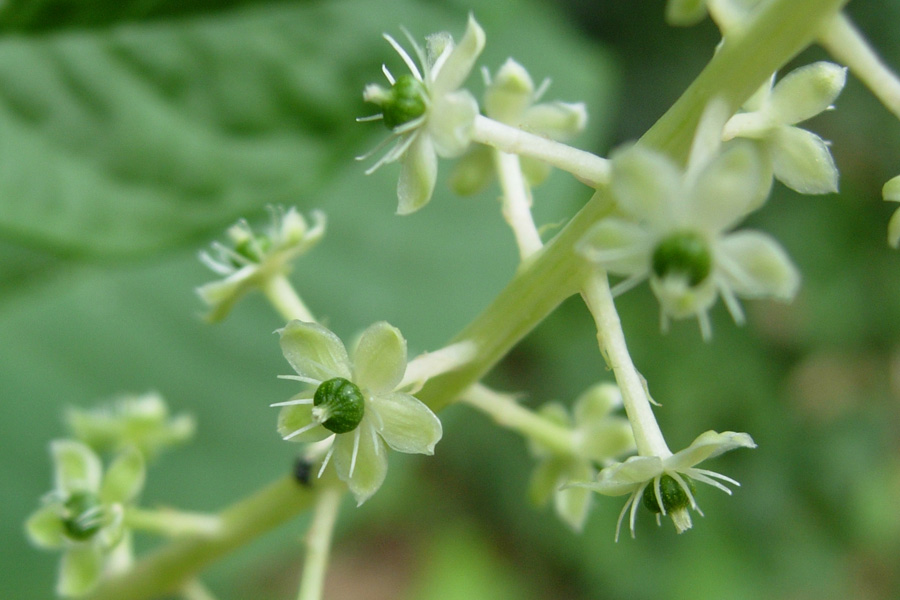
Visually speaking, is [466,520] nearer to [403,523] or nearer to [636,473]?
[403,523]

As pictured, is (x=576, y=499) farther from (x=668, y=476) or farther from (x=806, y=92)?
(x=806, y=92)

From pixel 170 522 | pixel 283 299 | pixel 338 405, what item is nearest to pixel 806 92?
pixel 338 405

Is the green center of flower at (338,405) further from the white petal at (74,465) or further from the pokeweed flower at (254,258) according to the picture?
the white petal at (74,465)

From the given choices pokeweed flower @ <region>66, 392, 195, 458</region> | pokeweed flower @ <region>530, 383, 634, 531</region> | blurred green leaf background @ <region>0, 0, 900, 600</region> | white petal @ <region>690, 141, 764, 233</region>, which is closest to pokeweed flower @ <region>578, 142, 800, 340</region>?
white petal @ <region>690, 141, 764, 233</region>

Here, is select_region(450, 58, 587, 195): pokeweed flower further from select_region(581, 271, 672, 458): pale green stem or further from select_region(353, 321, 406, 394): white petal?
select_region(353, 321, 406, 394): white petal

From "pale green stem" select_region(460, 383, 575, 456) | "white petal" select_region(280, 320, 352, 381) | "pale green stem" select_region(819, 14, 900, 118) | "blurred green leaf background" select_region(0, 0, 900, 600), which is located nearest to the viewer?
"pale green stem" select_region(819, 14, 900, 118)
